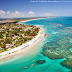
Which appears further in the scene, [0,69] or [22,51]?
[22,51]

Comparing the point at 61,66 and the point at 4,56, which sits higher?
the point at 4,56

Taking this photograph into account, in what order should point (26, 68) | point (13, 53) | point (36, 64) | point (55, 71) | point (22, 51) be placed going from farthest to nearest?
1. point (22, 51)
2. point (13, 53)
3. point (36, 64)
4. point (26, 68)
5. point (55, 71)

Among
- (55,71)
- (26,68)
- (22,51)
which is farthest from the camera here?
(22,51)

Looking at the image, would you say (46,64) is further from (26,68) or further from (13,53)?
(13,53)

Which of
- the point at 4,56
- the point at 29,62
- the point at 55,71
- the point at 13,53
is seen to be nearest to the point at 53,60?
the point at 55,71

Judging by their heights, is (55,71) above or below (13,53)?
below

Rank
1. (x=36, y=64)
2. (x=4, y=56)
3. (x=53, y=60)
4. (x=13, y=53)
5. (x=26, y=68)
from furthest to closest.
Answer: (x=13, y=53) < (x=4, y=56) < (x=53, y=60) < (x=36, y=64) < (x=26, y=68)

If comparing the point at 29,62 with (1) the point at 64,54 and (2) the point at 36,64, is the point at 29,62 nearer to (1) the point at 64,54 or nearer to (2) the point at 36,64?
(2) the point at 36,64

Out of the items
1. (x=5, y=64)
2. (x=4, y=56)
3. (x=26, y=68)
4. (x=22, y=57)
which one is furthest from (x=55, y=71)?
(x=4, y=56)

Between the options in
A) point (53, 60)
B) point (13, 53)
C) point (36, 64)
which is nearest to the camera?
point (36, 64)

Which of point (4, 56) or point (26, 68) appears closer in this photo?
point (26, 68)
